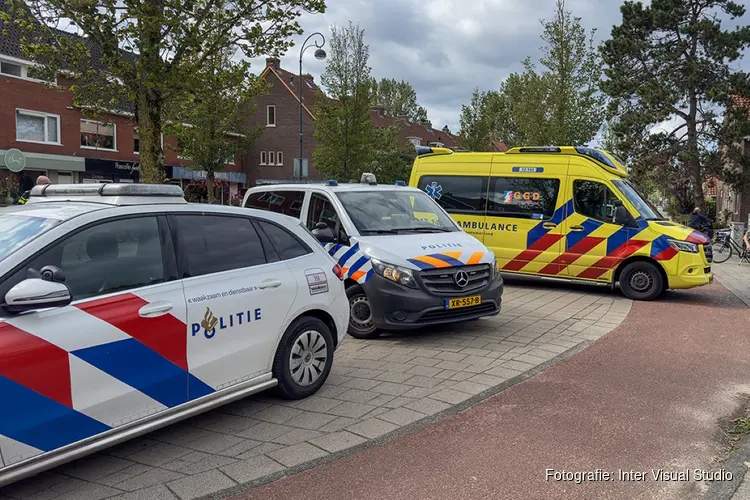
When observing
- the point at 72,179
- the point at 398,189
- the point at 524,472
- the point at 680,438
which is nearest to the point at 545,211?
the point at 398,189

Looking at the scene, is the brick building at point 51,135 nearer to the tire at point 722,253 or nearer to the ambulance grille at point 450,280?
the ambulance grille at point 450,280

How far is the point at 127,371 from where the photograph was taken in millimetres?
3441

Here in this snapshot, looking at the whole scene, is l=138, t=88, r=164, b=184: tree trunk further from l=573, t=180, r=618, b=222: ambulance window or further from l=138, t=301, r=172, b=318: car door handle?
l=573, t=180, r=618, b=222: ambulance window

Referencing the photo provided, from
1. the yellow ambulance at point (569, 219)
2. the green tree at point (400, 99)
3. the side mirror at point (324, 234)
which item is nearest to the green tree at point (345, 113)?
the yellow ambulance at point (569, 219)

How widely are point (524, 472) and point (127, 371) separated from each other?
2.44 m

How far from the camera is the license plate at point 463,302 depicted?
659 cm

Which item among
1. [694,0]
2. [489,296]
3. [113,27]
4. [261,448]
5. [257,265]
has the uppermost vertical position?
[694,0]

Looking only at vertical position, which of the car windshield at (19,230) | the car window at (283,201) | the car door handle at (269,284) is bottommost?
the car door handle at (269,284)

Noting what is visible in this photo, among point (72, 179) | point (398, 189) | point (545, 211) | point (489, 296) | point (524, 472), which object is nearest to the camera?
point (524, 472)

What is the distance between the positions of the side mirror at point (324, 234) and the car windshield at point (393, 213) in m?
0.31

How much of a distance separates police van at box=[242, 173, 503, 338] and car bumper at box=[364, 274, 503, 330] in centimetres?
1

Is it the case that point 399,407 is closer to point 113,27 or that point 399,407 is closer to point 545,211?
point 545,211

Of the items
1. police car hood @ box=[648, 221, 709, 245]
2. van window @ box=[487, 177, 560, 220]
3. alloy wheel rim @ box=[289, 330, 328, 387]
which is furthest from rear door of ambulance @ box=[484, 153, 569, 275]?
alloy wheel rim @ box=[289, 330, 328, 387]

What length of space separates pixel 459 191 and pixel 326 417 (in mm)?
7956
